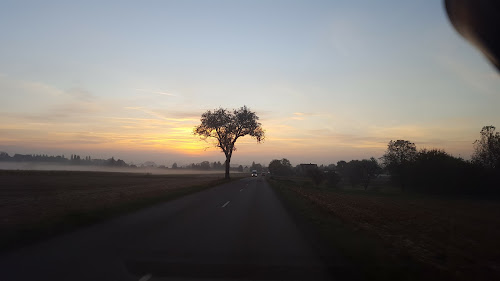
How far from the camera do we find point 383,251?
8.54 m

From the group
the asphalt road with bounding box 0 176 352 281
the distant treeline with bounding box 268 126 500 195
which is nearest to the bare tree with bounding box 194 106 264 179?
the distant treeline with bounding box 268 126 500 195

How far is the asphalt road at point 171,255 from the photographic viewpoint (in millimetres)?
6641

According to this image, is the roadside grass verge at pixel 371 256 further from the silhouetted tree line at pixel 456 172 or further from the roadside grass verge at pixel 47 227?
the silhouetted tree line at pixel 456 172

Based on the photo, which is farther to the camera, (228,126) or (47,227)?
(228,126)

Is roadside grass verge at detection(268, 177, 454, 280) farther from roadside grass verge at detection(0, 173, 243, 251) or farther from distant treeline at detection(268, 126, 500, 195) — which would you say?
distant treeline at detection(268, 126, 500, 195)

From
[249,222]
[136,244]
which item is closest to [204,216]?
[249,222]

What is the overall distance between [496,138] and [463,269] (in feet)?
160

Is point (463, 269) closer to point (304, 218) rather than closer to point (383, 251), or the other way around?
point (383, 251)

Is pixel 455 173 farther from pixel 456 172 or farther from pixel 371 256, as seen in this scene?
pixel 371 256

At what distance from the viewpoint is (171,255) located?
805 cm

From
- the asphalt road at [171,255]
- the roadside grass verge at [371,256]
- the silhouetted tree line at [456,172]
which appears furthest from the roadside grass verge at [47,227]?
the silhouetted tree line at [456,172]

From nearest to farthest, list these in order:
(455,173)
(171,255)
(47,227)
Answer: (171,255) < (47,227) < (455,173)

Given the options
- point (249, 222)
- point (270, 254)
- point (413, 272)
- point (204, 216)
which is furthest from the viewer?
point (204, 216)

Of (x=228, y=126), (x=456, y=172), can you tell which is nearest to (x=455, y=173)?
(x=456, y=172)
